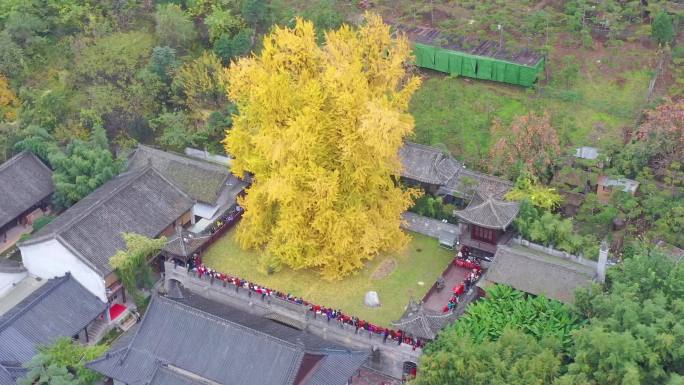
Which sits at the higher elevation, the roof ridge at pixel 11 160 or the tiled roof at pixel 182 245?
the roof ridge at pixel 11 160

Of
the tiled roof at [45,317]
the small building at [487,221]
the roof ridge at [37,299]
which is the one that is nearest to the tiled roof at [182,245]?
the tiled roof at [45,317]

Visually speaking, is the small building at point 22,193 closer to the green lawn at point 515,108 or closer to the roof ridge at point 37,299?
the roof ridge at point 37,299

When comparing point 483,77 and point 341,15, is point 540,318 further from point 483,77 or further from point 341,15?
point 341,15

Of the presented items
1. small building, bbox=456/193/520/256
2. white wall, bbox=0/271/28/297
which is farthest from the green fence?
white wall, bbox=0/271/28/297

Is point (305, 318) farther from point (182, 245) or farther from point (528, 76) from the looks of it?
point (528, 76)

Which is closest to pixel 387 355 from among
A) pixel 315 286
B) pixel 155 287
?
pixel 315 286
